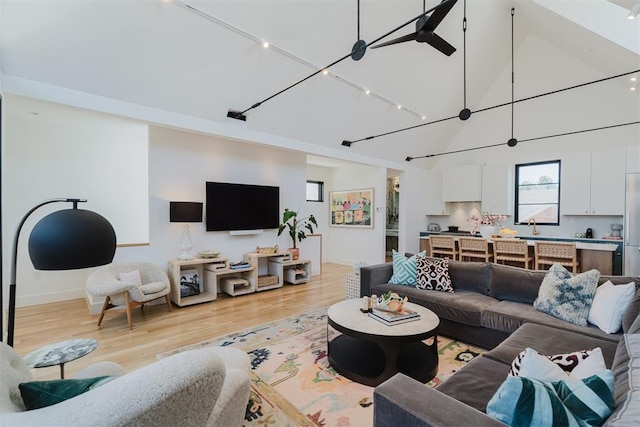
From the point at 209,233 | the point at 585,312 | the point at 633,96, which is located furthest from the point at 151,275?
the point at 633,96

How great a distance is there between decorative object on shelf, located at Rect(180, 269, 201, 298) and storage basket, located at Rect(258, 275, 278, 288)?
3.21 feet

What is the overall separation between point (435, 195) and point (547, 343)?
19.2 ft

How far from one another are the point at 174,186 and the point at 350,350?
3.56m

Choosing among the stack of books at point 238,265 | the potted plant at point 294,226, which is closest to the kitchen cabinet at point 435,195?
the potted plant at point 294,226

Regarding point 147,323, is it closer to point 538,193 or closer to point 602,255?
point 602,255

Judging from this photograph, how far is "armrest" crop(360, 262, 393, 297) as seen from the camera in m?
3.64

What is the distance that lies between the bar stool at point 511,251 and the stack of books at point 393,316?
11.4ft

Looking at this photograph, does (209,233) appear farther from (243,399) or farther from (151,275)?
(243,399)

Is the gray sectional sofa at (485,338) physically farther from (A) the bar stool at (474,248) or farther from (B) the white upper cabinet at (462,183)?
(B) the white upper cabinet at (462,183)

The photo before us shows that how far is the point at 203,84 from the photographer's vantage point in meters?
3.53

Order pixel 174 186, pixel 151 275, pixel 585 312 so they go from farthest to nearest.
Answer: pixel 174 186, pixel 151 275, pixel 585 312

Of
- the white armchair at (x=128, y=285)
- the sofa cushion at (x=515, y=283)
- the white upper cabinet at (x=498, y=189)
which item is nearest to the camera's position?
the sofa cushion at (x=515, y=283)

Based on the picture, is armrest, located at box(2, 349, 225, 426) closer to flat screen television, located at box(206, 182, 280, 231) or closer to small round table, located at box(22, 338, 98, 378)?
small round table, located at box(22, 338, 98, 378)

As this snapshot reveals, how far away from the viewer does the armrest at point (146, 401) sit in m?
0.75
